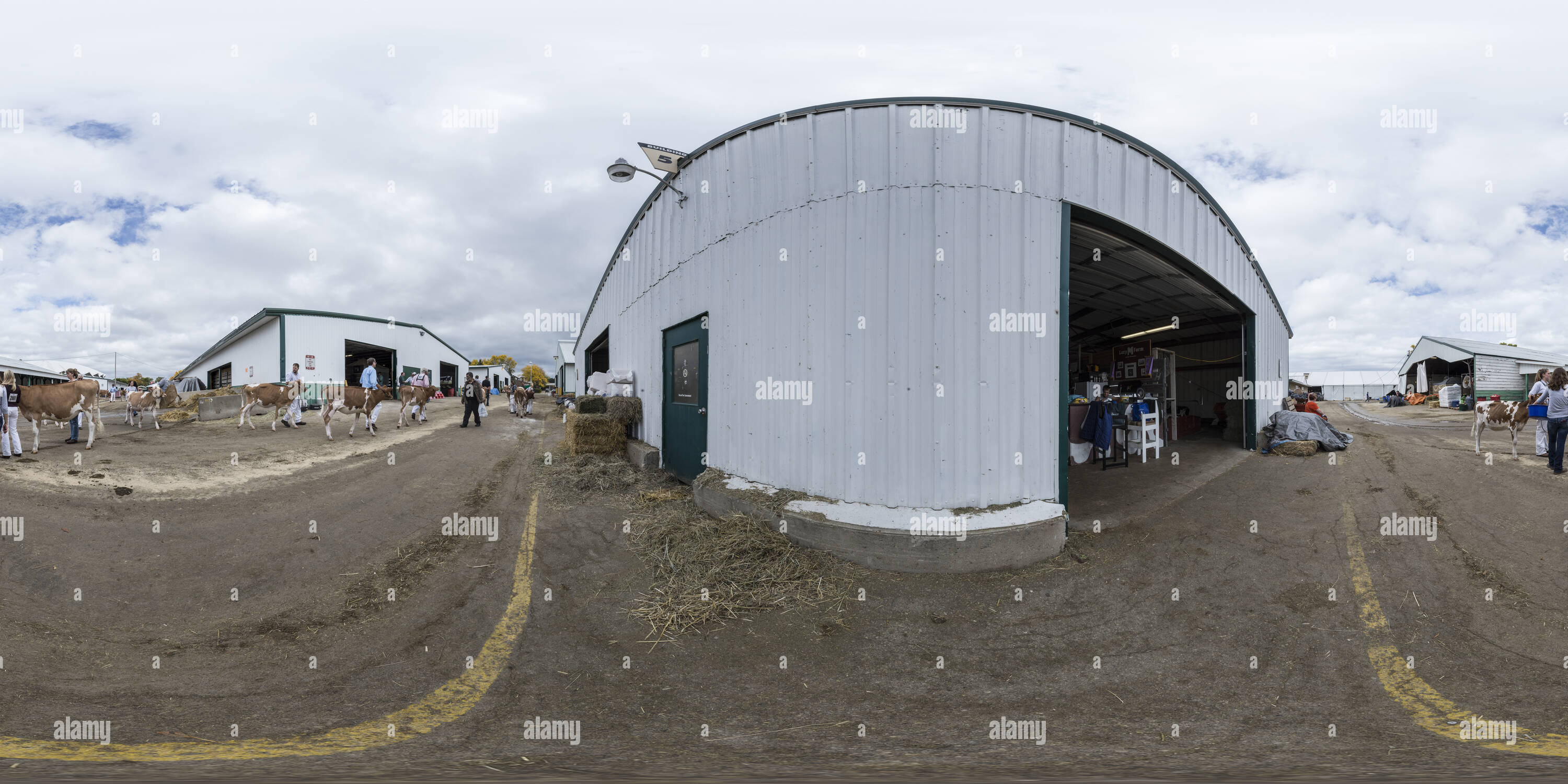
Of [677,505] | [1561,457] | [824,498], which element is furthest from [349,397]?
[1561,457]

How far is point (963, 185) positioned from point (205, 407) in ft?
72.7

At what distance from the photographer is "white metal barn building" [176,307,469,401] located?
24422mm

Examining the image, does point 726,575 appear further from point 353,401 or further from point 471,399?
point 471,399

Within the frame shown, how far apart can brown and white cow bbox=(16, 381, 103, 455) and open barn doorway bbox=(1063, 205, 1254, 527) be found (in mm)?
16735

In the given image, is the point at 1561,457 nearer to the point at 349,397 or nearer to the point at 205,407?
the point at 349,397

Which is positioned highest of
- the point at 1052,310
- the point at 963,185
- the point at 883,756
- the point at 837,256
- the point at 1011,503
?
the point at 963,185

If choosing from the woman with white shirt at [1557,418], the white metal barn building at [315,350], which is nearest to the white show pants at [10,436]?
the white metal barn building at [315,350]

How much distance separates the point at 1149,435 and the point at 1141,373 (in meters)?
3.40

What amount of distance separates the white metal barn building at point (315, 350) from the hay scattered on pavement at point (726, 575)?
22857mm

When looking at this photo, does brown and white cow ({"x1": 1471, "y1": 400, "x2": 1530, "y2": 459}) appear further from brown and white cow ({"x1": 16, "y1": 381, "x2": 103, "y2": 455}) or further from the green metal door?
brown and white cow ({"x1": 16, "y1": 381, "x2": 103, "y2": 455})

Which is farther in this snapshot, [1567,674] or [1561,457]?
[1561,457]

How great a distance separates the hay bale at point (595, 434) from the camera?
1101 cm

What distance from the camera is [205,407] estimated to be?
1739 cm

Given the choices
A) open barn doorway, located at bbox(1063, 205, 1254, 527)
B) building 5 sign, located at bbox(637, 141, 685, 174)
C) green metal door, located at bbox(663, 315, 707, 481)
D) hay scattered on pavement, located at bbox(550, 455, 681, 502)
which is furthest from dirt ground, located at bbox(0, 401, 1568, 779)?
building 5 sign, located at bbox(637, 141, 685, 174)
